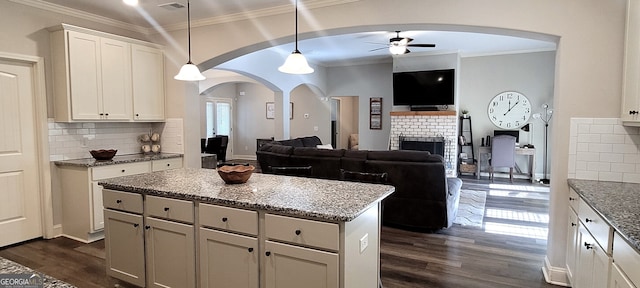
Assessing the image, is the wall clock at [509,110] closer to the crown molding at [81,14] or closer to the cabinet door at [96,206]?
the crown molding at [81,14]

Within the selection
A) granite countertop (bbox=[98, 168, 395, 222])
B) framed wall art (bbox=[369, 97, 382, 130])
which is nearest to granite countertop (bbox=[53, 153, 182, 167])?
granite countertop (bbox=[98, 168, 395, 222])

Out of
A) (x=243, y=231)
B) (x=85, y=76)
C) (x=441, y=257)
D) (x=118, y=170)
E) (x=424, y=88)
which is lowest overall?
(x=441, y=257)

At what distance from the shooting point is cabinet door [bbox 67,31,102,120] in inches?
153

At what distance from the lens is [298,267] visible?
2.00 metres

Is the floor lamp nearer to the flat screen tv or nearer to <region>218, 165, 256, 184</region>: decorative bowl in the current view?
the flat screen tv

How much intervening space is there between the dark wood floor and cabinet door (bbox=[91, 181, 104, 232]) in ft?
0.64

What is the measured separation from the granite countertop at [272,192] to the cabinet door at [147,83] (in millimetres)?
1903

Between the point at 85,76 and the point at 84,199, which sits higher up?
the point at 85,76

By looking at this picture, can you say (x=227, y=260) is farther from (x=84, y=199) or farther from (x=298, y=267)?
(x=84, y=199)

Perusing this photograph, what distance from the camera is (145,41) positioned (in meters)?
4.79

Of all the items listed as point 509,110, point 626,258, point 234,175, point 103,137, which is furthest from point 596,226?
point 509,110

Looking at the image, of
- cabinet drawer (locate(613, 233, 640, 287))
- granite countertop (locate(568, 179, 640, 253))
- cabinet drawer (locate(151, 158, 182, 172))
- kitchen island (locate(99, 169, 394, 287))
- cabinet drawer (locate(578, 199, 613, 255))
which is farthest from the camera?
cabinet drawer (locate(151, 158, 182, 172))

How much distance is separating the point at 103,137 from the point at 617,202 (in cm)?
516

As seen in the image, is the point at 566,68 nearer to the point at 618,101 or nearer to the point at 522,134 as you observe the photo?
the point at 618,101
